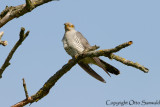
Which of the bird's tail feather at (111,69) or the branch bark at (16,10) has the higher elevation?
the branch bark at (16,10)

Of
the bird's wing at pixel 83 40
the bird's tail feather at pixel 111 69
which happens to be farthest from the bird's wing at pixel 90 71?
the bird's wing at pixel 83 40

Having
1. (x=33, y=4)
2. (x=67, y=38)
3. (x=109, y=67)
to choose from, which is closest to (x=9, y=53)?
(x=33, y=4)

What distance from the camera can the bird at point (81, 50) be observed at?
5.26m

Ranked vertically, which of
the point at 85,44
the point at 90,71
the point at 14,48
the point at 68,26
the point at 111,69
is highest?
the point at 68,26

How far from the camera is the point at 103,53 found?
3.27 metres

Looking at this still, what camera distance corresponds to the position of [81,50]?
5.68 meters

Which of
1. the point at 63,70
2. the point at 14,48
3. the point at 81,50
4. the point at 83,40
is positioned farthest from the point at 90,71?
the point at 14,48

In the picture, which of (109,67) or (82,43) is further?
(82,43)

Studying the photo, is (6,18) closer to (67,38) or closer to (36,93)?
(36,93)

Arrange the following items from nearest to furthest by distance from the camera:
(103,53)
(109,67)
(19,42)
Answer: (19,42)
(103,53)
(109,67)

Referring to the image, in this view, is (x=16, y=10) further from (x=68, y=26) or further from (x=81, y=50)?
(x=68, y=26)

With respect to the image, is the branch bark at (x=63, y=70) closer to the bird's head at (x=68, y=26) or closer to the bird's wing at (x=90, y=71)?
the bird's wing at (x=90, y=71)

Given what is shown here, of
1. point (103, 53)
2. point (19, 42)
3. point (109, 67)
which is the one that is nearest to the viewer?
point (19, 42)

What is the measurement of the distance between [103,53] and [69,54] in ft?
8.20
